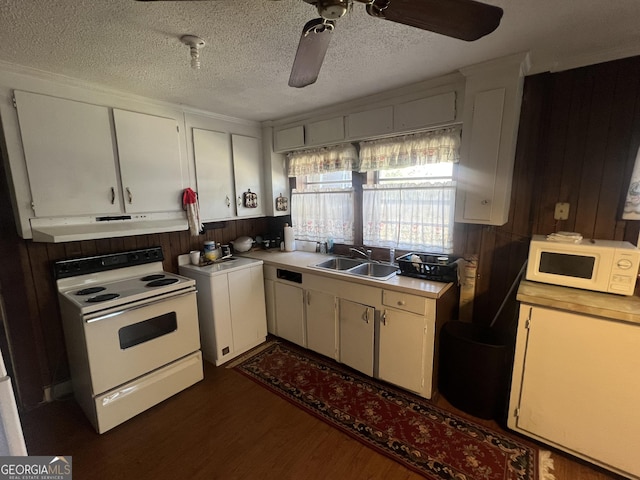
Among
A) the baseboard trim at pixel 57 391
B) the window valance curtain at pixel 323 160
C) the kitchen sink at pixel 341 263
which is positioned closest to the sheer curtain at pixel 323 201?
the window valance curtain at pixel 323 160

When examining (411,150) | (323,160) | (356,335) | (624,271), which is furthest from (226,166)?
(624,271)

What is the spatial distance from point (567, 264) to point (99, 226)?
3016 millimetres

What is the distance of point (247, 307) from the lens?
8.98 feet

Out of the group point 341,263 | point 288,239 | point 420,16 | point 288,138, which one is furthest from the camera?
point 288,239

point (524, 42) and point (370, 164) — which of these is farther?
point (370, 164)

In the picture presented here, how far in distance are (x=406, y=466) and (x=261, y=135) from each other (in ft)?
10.0

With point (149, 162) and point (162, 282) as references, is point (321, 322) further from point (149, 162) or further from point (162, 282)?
point (149, 162)

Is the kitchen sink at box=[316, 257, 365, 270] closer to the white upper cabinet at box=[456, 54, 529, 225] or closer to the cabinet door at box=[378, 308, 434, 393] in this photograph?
Result: the cabinet door at box=[378, 308, 434, 393]

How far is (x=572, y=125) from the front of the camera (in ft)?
6.12

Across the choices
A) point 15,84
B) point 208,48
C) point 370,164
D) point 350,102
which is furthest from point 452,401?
point 15,84

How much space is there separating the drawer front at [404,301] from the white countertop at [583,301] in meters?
0.55

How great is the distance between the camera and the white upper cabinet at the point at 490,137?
1789 millimetres

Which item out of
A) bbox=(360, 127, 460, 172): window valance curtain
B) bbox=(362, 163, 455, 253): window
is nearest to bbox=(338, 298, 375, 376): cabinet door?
bbox=(362, 163, 455, 253): window

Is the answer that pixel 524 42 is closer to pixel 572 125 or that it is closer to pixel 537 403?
pixel 572 125
